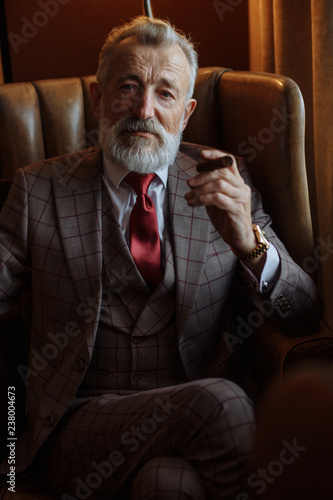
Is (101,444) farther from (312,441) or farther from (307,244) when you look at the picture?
(307,244)

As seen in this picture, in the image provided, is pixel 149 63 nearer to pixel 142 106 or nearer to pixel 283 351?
pixel 142 106

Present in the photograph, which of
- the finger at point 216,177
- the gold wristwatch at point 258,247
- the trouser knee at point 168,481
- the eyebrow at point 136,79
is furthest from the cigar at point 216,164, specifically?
the trouser knee at point 168,481

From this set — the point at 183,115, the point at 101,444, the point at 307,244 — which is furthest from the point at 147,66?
the point at 101,444

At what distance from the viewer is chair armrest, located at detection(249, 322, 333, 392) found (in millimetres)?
1265

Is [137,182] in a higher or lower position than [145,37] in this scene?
lower

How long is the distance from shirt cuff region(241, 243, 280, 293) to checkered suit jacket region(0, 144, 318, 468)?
2 cm

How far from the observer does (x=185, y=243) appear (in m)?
1.38

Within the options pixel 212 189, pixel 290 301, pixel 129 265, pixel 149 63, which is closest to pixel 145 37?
pixel 149 63

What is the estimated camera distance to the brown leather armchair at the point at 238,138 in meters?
1.40

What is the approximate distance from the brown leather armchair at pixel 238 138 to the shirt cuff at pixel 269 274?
0.13 metres

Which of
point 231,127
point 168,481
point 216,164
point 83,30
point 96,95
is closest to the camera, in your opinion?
point 168,481

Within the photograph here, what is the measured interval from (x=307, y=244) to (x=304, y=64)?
1.81 ft

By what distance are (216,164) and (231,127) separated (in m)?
0.47

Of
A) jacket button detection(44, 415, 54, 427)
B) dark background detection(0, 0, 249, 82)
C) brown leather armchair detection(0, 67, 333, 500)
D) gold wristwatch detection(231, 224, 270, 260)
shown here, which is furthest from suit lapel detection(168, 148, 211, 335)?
dark background detection(0, 0, 249, 82)
